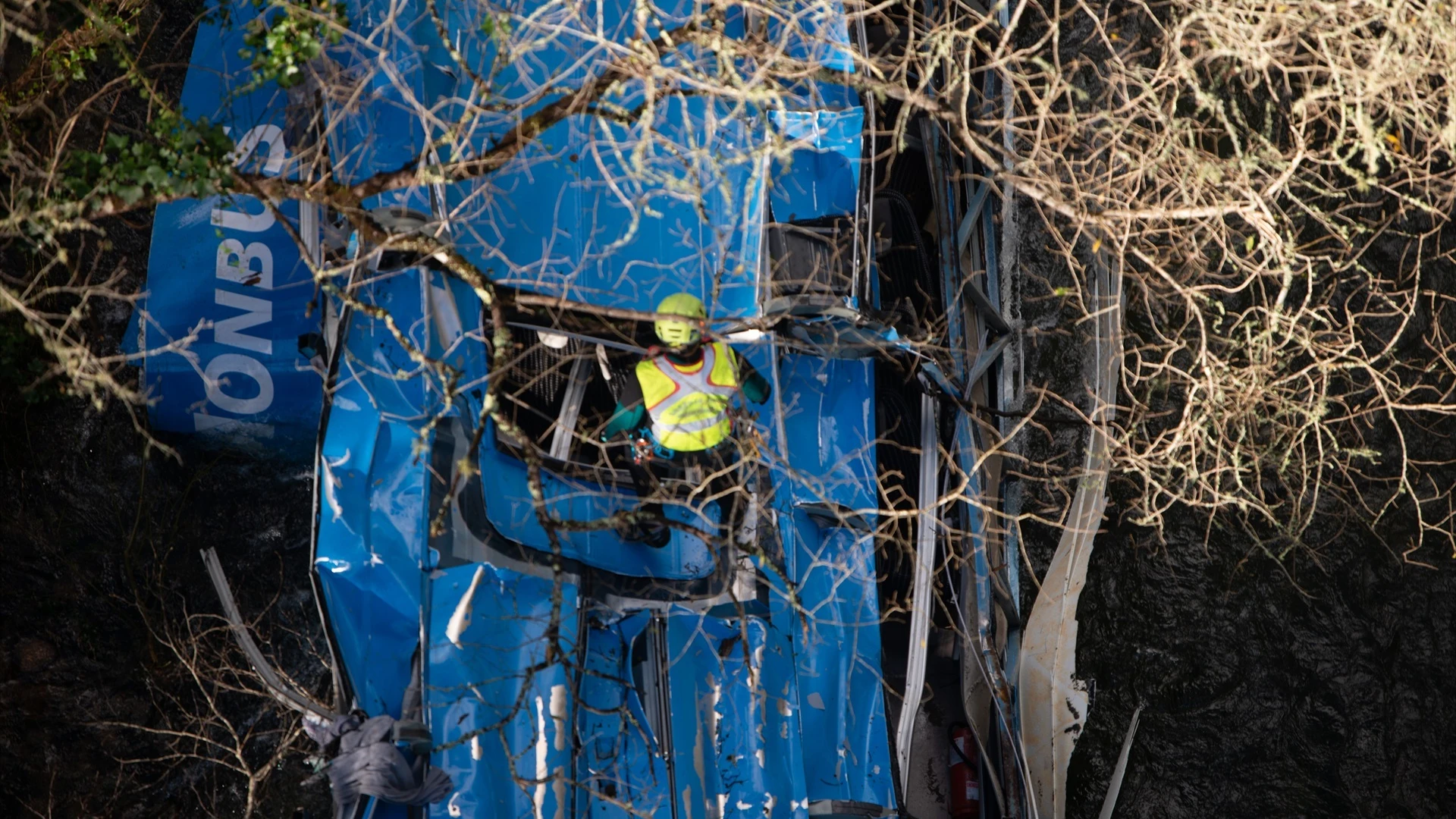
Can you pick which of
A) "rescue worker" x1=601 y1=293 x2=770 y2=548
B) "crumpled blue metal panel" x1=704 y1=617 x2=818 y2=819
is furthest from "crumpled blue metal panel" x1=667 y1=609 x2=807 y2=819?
"rescue worker" x1=601 y1=293 x2=770 y2=548

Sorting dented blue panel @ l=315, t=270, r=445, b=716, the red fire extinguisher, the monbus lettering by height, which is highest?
the monbus lettering

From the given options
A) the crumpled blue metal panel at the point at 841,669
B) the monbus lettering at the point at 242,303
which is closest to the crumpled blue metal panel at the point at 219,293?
the monbus lettering at the point at 242,303

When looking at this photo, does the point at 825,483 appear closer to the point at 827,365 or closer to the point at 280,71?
the point at 827,365

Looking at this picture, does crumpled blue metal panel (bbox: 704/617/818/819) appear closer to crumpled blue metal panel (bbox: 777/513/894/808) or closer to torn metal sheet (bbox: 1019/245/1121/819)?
crumpled blue metal panel (bbox: 777/513/894/808)

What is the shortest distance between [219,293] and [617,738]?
3.11 meters

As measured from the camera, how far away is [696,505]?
195 inches

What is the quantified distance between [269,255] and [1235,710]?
602 centimetres

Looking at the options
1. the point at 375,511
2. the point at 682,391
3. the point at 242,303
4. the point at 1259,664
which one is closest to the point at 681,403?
the point at 682,391

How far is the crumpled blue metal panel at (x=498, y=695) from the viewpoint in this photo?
401 cm

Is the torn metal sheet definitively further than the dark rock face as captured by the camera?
No

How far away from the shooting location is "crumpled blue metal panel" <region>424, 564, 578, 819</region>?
13.1 feet

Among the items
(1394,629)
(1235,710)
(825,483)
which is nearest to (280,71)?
(825,483)

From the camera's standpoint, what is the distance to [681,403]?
14.6 ft

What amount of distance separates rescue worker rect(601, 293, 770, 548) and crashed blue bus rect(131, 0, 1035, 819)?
129 mm
